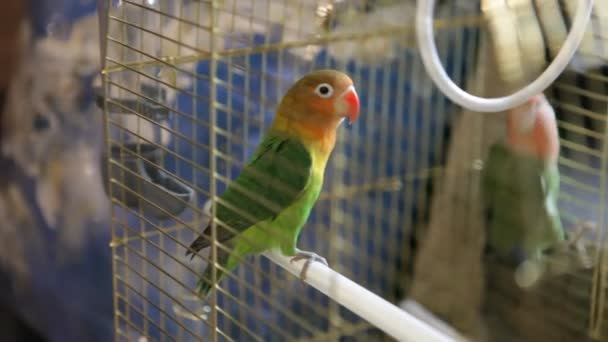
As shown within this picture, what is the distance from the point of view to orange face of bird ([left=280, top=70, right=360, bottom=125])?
814mm

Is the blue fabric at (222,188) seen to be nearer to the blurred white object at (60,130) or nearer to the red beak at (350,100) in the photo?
the blurred white object at (60,130)

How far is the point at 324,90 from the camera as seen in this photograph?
32.3 inches

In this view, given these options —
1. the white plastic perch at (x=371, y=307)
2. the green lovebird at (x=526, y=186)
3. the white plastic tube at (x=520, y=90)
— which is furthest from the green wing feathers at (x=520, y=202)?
the white plastic perch at (x=371, y=307)

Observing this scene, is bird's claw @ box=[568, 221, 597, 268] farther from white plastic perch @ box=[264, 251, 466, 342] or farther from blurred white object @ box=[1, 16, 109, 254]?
blurred white object @ box=[1, 16, 109, 254]

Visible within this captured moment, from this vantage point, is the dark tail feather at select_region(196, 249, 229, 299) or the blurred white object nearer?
the dark tail feather at select_region(196, 249, 229, 299)

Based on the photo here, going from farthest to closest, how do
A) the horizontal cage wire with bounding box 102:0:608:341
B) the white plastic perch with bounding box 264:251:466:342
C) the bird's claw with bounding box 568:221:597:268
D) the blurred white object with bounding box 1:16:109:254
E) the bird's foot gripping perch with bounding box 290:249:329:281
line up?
the blurred white object with bounding box 1:16:109:254, the bird's claw with bounding box 568:221:597:268, the horizontal cage wire with bounding box 102:0:608:341, the bird's foot gripping perch with bounding box 290:249:329:281, the white plastic perch with bounding box 264:251:466:342

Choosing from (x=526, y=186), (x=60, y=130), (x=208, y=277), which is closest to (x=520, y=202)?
(x=526, y=186)

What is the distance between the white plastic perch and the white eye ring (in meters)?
0.18

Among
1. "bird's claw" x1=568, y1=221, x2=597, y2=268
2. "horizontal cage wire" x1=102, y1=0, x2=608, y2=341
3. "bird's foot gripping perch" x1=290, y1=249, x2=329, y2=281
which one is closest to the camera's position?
"bird's foot gripping perch" x1=290, y1=249, x2=329, y2=281

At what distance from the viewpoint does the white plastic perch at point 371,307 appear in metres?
0.63

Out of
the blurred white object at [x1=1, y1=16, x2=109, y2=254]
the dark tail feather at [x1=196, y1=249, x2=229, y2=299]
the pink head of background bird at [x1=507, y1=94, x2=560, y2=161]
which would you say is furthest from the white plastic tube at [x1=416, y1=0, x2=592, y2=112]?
the blurred white object at [x1=1, y1=16, x2=109, y2=254]

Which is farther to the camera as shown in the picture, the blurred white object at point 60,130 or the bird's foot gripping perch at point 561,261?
the blurred white object at point 60,130

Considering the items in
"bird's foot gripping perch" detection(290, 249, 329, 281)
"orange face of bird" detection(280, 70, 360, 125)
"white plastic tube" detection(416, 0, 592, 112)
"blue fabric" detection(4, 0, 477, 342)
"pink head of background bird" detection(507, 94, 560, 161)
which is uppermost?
"white plastic tube" detection(416, 0, 592, 112)

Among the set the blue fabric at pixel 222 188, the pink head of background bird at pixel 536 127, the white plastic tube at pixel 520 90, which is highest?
the white plastic tube at pixel 520 90
